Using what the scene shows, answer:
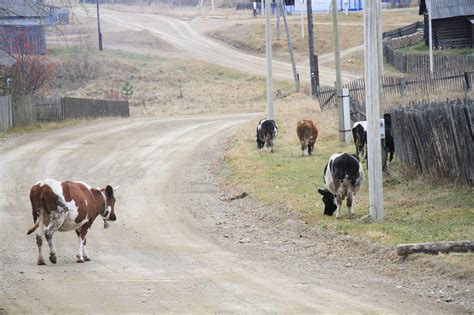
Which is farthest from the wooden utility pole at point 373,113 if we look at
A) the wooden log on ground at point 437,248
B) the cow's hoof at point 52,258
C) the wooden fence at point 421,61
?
the wooden fence at point 421,61

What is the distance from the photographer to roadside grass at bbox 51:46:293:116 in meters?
67.6

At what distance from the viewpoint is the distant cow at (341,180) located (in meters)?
19.5

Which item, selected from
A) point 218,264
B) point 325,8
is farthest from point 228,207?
point 325,8

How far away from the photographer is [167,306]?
12781mm

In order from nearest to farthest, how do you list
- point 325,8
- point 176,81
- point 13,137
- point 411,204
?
point 411,204, point 13,137, point 176,81, point 325,8

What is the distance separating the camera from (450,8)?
69250 millimetres

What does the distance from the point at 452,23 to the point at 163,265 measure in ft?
188

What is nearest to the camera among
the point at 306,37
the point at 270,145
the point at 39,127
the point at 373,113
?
the point at 373,113

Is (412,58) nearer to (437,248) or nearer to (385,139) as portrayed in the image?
(385,139)

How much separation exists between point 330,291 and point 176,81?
6647 cm

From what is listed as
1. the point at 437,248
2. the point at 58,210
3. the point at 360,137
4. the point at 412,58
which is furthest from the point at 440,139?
the point at 412,58

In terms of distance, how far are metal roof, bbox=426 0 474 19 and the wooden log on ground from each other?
55.3m

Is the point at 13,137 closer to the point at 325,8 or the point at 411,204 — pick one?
the point at 411,204

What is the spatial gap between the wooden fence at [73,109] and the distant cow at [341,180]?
29828 mm
